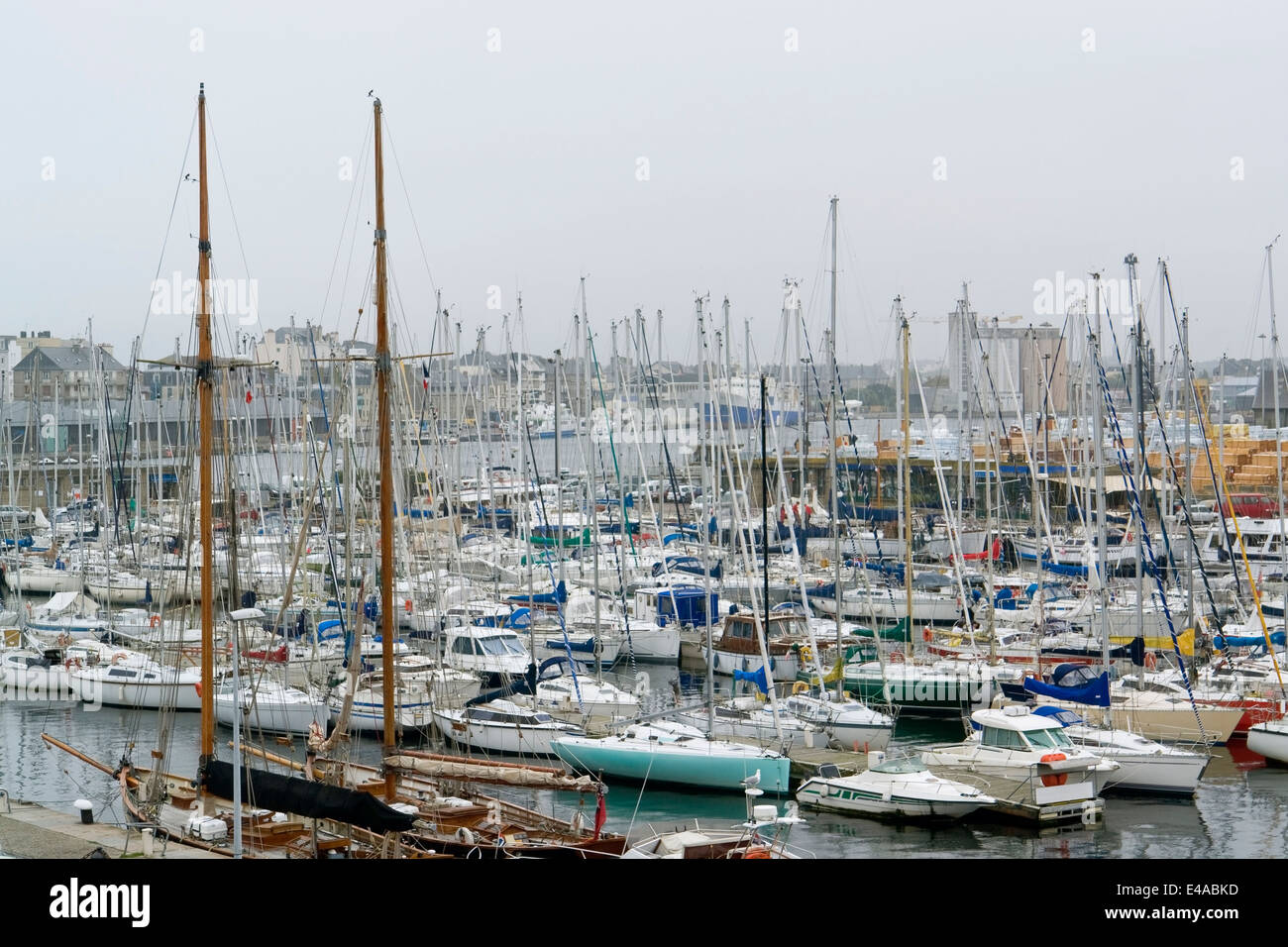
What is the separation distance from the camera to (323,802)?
53.3 ft

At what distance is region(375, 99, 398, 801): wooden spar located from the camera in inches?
766

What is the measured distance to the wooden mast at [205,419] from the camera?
19.3 metres

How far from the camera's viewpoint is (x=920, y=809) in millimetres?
23438

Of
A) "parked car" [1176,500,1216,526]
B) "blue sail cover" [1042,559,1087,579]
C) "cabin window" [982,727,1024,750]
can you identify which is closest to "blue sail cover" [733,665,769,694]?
"cabin window" [982,727,1024,750]

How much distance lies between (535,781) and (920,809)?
7947 mm

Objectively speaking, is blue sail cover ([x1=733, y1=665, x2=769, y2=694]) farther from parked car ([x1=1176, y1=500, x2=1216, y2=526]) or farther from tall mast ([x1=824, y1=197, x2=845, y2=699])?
parked car ([x1=1176, y1=500, x2=1216, y2=526])

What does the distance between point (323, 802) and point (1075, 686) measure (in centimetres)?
1631

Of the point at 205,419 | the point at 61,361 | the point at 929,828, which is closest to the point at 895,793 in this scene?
the point at 929,828

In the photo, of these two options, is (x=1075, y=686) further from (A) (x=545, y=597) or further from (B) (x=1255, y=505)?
(B) (x=1255, y=505)

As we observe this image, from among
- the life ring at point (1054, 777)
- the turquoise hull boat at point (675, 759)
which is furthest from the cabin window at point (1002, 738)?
the turquoise hull boat at point (675, 759)
